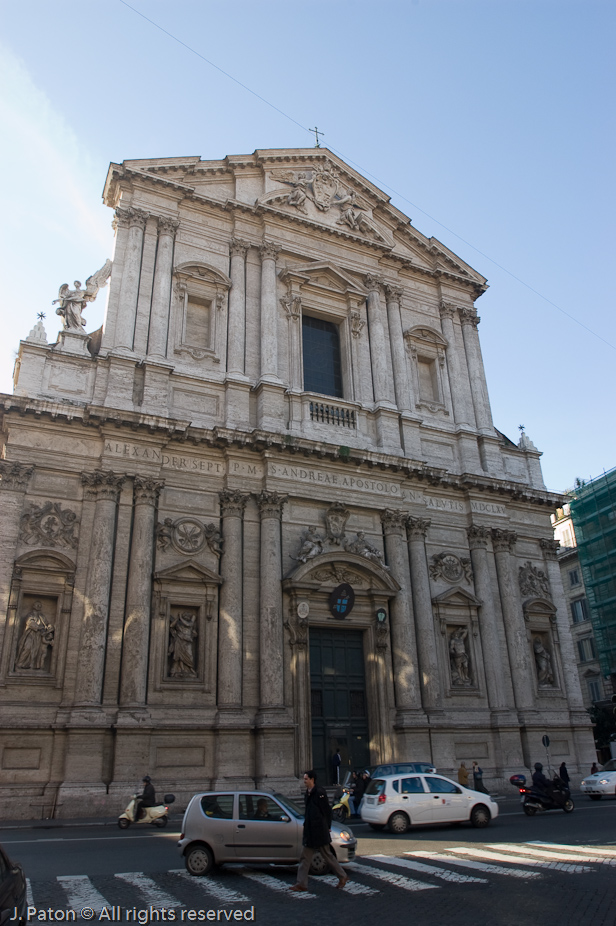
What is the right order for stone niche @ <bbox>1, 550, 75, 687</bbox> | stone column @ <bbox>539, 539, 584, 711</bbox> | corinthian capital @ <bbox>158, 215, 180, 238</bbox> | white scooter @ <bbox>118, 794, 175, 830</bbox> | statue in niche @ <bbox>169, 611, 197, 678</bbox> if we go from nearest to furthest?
1. white scooter @ <bbox>118, 794, 175, 830</bbox>
2. stone niche @ <bbox>1, 550, 75, 687</bbox>
3. statue in niche @ <bbox>169, 611, 197, 678</bbox>
4. corinthian capital @ <bbox>158, 215, 180, 238</bbox>
5. stone column @ <bbox>539, 539, 584, 711</bbox>

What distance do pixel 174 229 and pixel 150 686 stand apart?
1337cm

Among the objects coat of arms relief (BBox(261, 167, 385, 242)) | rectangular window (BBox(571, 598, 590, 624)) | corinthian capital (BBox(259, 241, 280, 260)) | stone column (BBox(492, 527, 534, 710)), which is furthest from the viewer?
rectangular window (BBox(571, 598, 590, 624))

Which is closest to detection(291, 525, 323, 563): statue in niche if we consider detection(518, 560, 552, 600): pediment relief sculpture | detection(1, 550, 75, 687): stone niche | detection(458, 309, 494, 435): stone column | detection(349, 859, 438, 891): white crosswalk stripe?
detection(1, 550, 75, 687): stone niche

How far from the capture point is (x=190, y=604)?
17.7m

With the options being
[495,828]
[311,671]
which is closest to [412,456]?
Answer: [311,671]

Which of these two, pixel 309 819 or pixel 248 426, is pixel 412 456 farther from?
pixel 309 819

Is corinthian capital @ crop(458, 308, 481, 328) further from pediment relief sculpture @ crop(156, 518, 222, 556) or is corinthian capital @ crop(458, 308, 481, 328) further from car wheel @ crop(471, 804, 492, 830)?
car wheel @ crop(471, 804, 492, 830)

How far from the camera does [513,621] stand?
872 inches

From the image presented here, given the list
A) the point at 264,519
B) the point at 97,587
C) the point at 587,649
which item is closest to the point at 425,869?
the point at 97,587

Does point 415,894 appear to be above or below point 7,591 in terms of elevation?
below

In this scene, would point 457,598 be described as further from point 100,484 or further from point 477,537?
point 100,484

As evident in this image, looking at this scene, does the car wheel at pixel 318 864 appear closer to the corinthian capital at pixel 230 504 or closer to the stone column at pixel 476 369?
the corinthian capital at pixel 230 504

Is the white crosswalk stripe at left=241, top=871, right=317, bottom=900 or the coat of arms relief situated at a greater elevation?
the coat of arms relief

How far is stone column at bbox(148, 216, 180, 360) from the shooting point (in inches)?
787
